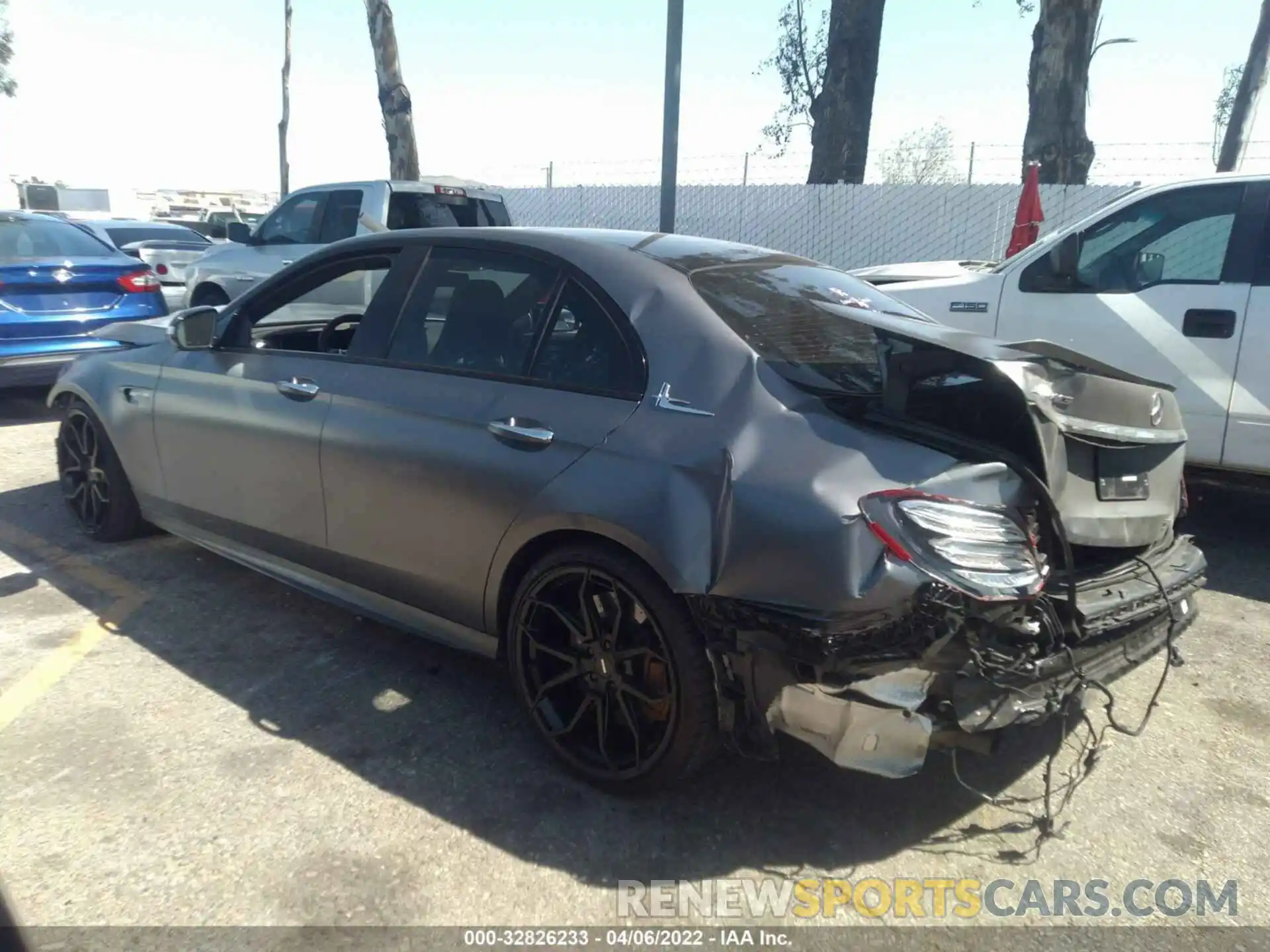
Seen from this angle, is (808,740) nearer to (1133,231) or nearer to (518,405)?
(518,405)

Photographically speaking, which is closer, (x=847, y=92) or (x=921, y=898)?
(x=921, y=898)

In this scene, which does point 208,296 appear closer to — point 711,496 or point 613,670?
point 613,670

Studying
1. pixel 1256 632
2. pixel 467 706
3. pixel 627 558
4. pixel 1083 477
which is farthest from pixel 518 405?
pixel 1256 632

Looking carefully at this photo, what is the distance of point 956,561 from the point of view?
2377 millimetres

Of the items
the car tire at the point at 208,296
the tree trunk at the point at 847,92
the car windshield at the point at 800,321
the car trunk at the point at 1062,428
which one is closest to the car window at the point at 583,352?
the car windshield at the point at 800,321

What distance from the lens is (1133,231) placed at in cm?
539

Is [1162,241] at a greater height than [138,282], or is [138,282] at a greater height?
[1162,241]

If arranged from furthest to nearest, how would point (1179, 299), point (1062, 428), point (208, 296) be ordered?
point (208, 296) → point (1179, 299) → point (1062, 428)

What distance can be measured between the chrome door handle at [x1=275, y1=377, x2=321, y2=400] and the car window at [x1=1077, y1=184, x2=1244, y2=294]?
4258 mm

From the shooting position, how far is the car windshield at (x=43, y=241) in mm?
7707

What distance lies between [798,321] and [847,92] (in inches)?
575

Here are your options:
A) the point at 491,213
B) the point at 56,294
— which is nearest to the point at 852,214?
the point at 491,213

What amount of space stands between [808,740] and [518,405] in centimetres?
137

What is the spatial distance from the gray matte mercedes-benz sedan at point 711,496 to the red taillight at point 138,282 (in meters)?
4.98
